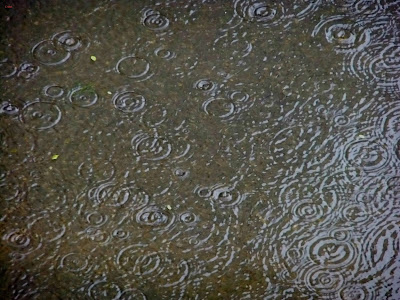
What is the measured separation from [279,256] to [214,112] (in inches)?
18.0

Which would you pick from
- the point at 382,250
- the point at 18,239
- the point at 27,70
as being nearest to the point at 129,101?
the point at 27,70

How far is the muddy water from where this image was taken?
5.42 ft

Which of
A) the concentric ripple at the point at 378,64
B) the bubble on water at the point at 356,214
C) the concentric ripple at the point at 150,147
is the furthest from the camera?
the concentric ripple at the point at 378,64

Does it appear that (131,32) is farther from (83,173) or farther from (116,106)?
(83,173)

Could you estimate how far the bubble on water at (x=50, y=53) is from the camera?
2006 mm

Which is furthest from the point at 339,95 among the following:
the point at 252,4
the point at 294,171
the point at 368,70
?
the point at 252,4

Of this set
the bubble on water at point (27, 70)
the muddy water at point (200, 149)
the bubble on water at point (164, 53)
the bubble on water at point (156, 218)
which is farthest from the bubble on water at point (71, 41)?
the bubble on water at point (156, 218)

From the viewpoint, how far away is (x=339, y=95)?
192 cm

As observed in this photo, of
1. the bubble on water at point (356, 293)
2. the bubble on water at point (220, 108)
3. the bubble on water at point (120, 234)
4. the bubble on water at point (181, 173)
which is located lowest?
the bubble on water at point (356, 293)

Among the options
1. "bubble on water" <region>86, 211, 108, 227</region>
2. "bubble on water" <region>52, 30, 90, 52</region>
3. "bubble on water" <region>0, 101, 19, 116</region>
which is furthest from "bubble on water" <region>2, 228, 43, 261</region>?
"bubble on water" <region>52, 30, 90, 52</region>

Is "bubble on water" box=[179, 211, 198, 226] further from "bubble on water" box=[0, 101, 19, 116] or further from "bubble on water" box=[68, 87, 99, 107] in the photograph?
"bubble on water" box=[0, 101, 19, 116]

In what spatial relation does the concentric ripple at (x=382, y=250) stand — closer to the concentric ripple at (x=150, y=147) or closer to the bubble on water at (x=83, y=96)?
the concentric ripple at (x=150, y=147)

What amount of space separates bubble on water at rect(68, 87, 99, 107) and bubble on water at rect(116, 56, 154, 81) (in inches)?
4.1

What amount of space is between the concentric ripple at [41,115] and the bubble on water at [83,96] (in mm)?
54
